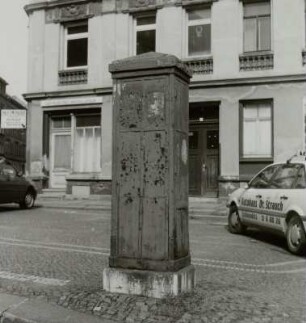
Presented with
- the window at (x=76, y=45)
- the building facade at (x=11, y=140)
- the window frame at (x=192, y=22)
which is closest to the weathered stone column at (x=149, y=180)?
the window frame at (x=192, y=22)

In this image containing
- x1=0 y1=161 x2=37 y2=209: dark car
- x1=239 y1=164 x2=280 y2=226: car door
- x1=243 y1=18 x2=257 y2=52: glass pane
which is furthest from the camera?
x1=243 y1=18 x2=257 y2=52: glass pane

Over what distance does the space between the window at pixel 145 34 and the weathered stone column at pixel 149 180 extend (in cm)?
1560

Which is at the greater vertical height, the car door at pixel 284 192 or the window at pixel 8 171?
the window at pixel 8 171

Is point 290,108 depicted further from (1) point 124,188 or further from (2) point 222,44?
(1) point 124,188

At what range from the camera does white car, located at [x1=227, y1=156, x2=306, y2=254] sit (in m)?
8.40

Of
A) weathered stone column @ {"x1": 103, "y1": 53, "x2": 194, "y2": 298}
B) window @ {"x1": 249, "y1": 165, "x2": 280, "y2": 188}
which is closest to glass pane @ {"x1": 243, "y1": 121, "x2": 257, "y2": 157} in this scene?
window @ {"x1": 249, "y1": 165, "x2": 280, "y2": 188}

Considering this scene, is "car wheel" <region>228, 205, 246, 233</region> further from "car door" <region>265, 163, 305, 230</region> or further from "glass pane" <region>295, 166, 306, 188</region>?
"glass pane" <region>295, 166, 306, 188</region>

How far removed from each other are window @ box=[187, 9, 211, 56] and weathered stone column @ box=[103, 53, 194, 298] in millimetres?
14845

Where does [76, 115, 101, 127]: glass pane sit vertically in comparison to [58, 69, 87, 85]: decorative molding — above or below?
below

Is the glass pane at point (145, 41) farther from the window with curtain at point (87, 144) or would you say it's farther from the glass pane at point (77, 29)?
the window with curtain at point (87, 144)

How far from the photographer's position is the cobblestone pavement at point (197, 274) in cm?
466

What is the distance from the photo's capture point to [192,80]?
19.3 meters

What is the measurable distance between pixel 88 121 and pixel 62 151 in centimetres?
180

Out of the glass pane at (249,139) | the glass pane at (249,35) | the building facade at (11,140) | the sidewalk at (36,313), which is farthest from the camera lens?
the building facade at (11,140)
